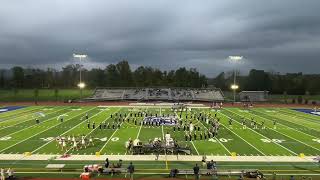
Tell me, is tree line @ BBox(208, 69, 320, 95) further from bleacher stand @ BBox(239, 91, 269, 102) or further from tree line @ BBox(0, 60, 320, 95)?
bleacher stand @ BBox(239, 91, 269, 102)

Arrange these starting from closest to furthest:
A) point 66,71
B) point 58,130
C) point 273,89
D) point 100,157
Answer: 1. point 100,157
2. point 58,130
3. point 273,89
4. point 66,71

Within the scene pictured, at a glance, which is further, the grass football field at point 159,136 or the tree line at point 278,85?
the tree line at point 278,85

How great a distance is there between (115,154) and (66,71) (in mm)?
165944

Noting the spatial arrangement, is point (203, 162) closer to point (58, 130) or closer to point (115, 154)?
point (115, 154)

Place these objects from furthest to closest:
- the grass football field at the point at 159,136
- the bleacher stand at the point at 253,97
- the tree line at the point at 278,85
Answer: the tree line at the point at 278,85 < the bleacher stand at the point at 253,97 < the grass football field at the point at 159,136

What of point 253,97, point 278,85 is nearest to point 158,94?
point 253,97

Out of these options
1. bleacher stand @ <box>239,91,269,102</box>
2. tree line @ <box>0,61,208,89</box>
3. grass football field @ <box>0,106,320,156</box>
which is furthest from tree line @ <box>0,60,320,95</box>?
grass football field @ <box>0,106,320,156</box>

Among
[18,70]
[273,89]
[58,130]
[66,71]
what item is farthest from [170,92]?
[66,71]

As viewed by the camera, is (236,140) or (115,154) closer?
(115,154)

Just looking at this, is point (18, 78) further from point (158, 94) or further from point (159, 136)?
point (159, 136)

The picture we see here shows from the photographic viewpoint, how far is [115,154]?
28.8 meters

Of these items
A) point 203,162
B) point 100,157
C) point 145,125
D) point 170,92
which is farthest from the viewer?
point 170,92

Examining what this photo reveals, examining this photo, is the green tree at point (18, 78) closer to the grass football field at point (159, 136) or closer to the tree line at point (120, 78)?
the tree line at point (120, 78)

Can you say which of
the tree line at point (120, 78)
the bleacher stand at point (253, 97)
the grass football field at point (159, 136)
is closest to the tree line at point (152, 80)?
the tree line at point (120, 78)
